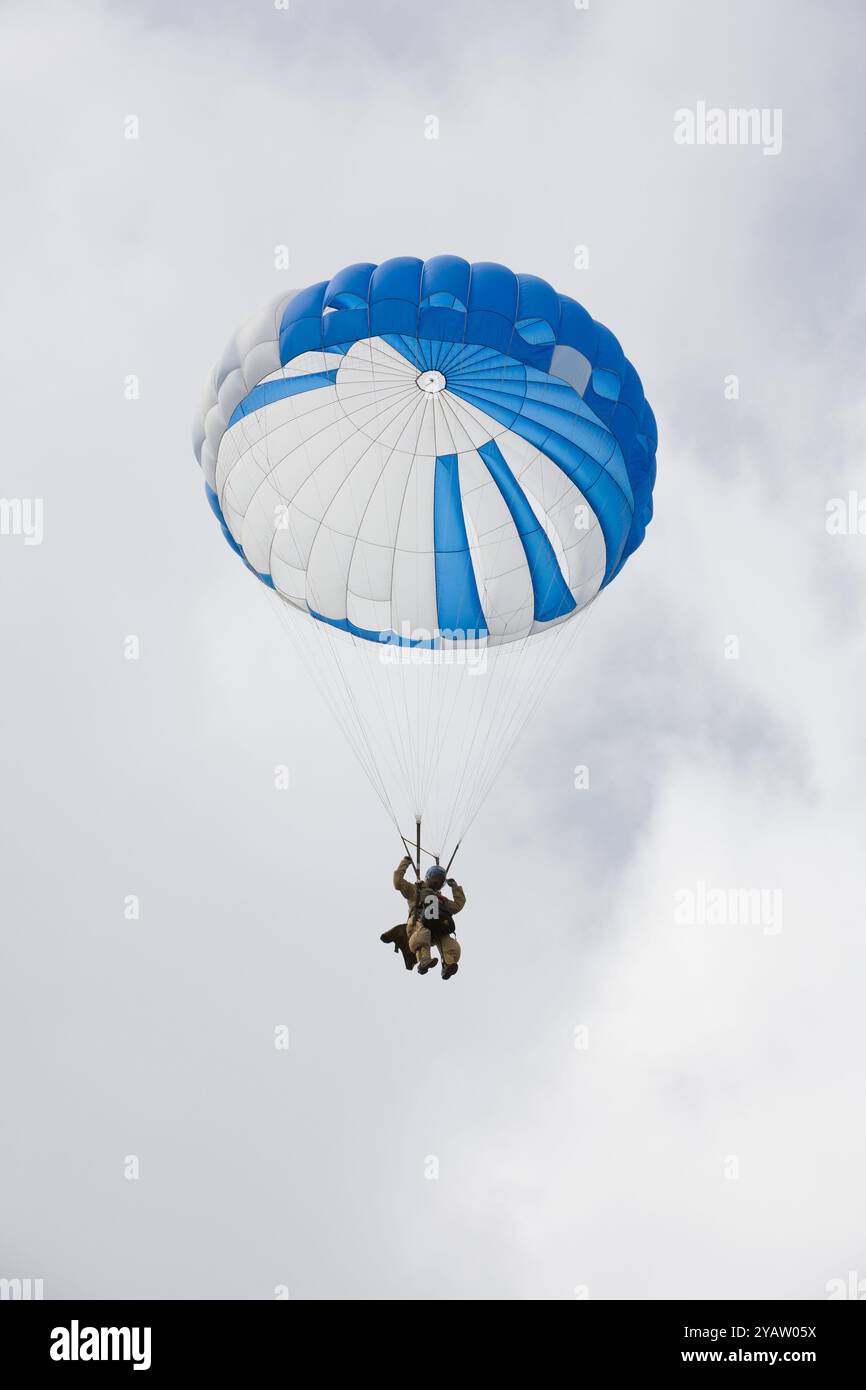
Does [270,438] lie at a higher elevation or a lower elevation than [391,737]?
higher

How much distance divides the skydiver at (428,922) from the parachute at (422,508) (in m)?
0.77

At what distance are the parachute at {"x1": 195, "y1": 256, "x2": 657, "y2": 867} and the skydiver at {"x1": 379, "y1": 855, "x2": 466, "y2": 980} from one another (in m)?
0.77

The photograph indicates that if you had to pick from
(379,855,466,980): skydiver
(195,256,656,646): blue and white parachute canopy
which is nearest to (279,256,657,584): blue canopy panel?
(195,256,656,646): blue and white parachute canopy

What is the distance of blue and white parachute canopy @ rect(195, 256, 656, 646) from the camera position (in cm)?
2139

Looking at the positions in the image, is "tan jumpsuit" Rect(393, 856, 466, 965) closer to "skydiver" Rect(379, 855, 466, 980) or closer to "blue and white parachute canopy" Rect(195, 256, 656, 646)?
"skydiver" Rect(379, 855, 466, 980)

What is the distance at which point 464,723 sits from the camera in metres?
22.4

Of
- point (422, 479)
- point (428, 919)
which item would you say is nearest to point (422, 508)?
point (422, 479)

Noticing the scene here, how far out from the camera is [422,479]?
22562 millimetres

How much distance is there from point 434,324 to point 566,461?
274 centimetres

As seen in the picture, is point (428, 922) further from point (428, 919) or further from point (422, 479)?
point (422, 479)

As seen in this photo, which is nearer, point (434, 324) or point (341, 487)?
point (434, 324)
